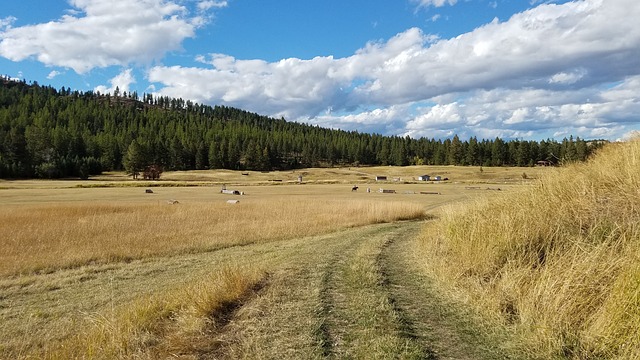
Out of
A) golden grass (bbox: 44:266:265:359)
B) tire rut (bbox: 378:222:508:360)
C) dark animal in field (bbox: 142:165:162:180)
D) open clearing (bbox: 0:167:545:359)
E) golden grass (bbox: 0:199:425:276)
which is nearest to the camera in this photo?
tire rut (bbox: 378:222:508:360)

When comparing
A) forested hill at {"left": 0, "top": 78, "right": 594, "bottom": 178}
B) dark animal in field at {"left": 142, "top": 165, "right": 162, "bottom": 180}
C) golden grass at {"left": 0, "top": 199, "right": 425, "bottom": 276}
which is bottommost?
golden grass at {"left": 0, "top": 199, "right": 425, "bottom": 276}

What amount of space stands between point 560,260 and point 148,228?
851 inches

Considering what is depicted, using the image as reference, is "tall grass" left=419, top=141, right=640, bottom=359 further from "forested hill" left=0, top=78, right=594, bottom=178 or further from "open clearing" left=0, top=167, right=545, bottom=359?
"forested hill" left=0, top=78, right=594, bottom=178

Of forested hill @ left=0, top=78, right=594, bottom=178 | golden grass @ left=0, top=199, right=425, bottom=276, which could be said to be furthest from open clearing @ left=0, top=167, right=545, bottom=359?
forested hill @ left=0, top=78, right=594, bottom=178

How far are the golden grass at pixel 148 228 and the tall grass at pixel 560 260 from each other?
38.3ft

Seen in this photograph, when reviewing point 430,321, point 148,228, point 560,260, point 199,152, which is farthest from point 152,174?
point 560,260

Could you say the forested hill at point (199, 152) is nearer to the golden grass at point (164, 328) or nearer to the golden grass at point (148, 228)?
the golden grass at point (148, 228)

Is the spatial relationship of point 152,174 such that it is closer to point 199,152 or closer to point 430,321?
point 199,152

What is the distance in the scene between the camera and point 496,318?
20.6ft

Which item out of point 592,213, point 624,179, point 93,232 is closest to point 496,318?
point 592,213

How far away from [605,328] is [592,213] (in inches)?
162

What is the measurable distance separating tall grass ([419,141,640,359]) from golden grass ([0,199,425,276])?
11.7 meters

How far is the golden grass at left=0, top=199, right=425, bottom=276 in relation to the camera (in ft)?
57.7

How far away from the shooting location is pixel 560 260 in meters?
6.95
